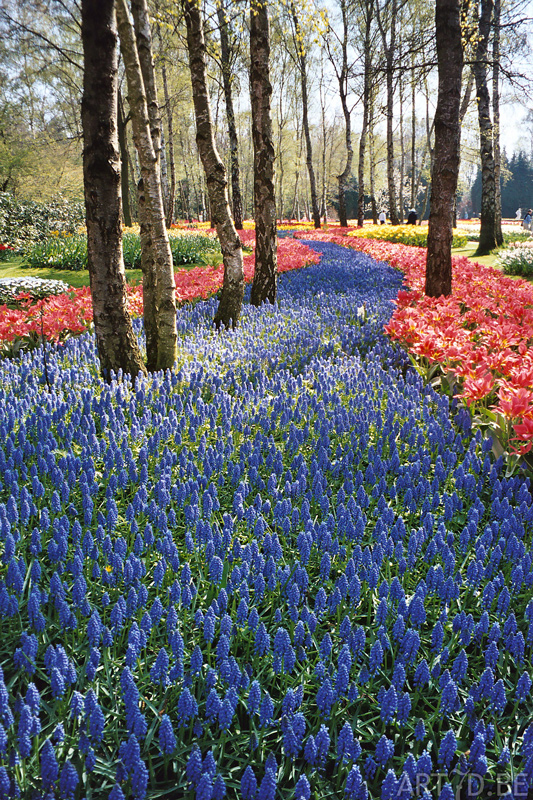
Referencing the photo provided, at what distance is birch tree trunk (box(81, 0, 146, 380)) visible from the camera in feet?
15.1

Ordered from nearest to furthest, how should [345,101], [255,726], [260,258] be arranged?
[255,726], [260,258], [345,101]

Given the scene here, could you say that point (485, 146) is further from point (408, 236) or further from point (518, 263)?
point (408, 236)

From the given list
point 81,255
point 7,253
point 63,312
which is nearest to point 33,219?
point 7,253

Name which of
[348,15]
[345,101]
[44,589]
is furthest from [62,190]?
[44,589]

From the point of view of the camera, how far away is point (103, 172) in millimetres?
4781

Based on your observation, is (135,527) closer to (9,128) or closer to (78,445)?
(78,445)

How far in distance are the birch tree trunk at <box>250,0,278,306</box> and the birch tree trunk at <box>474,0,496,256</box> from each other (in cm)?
1036

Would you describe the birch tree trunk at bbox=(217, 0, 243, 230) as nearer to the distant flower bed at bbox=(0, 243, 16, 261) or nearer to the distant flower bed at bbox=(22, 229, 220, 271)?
the distant flower bed at bbox=(22, 229, 220, 271)

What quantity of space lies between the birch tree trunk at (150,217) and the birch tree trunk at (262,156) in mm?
2841

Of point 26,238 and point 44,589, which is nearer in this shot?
point 44,589

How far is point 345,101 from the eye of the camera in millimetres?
29953

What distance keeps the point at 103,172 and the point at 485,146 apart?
1672 cm

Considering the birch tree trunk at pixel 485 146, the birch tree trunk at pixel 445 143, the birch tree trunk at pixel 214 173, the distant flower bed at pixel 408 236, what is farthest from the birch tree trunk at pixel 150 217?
the distant flower bed at pixel 408 236

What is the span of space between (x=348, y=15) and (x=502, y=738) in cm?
3835
